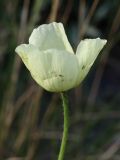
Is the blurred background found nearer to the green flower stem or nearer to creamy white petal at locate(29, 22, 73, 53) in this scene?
creamy white petal at locate(29, 22, 73, 53)

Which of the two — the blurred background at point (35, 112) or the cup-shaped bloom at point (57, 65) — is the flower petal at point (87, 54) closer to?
the cup-shaped bloom at point (57, 65)

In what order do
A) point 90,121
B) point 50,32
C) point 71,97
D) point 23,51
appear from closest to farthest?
point 23,51, point 50,32, point 90,121, point 71,97

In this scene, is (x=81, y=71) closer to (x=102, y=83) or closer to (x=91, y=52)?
(x=91, y=52)

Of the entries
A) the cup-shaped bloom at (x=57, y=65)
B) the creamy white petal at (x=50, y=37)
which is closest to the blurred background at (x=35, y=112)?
the creamy white petal at (x=50, y=37)

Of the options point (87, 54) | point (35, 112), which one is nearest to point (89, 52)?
point (87, 54)

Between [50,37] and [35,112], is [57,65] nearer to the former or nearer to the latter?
[50,37]

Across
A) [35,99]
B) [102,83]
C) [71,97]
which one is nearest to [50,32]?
[35,99]

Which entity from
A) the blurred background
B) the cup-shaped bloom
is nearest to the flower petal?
the cup-shaped bloom
